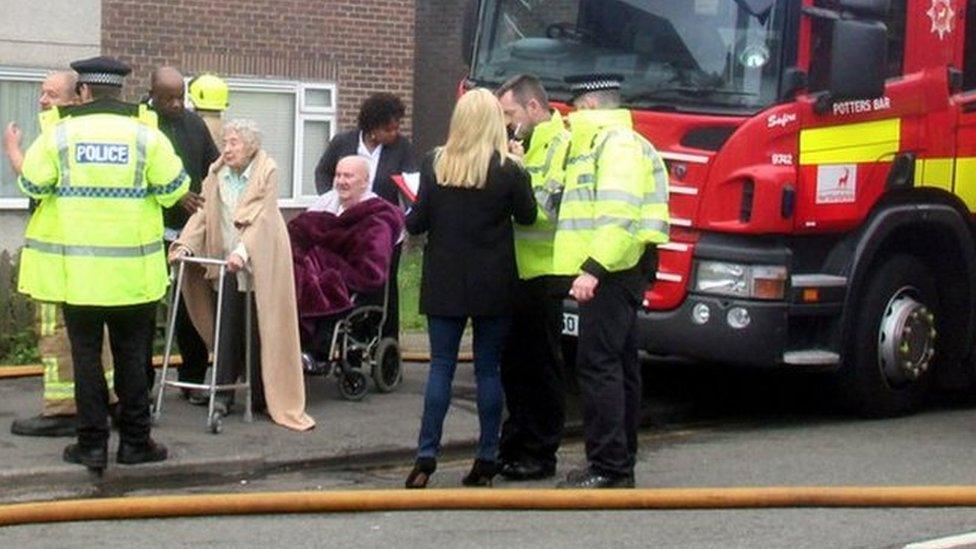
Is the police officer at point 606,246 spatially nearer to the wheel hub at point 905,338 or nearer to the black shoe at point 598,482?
the black shoe at point 598,482

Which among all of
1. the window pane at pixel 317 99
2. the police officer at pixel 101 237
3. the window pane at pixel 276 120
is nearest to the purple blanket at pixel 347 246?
the police officer at pixel 101 237

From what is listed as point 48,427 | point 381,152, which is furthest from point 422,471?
point 381,152

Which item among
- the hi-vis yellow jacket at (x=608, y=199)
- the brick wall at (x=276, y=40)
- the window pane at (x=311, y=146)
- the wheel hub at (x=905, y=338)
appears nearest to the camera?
the hi-vis yellow jacket at (x=608, y=199)

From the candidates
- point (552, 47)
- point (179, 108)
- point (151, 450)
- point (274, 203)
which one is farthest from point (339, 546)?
point (552, 47)

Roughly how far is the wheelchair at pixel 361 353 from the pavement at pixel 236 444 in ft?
0.34

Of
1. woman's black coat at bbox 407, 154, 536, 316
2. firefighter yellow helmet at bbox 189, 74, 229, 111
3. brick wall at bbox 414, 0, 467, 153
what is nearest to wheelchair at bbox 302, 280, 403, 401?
firefighter yellow helmet at bbox 189, 74, 229, 111

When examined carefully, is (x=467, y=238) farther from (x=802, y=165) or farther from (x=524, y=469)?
(x=802, y=165)

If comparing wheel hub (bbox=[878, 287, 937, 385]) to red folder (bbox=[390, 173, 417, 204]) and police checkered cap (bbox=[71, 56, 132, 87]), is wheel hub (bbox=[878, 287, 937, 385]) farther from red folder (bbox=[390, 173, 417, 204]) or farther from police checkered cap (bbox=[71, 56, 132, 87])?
police checkered cap (bbox=[71, 56, 132, 87])

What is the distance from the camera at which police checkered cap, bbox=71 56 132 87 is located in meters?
9.62

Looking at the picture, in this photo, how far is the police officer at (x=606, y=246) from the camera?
9.20m

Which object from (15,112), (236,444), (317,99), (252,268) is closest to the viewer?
(236,444)

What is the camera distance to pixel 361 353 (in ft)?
39.8

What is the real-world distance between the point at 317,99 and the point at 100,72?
11.3 meters

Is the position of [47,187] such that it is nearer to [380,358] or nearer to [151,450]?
[151,450]
